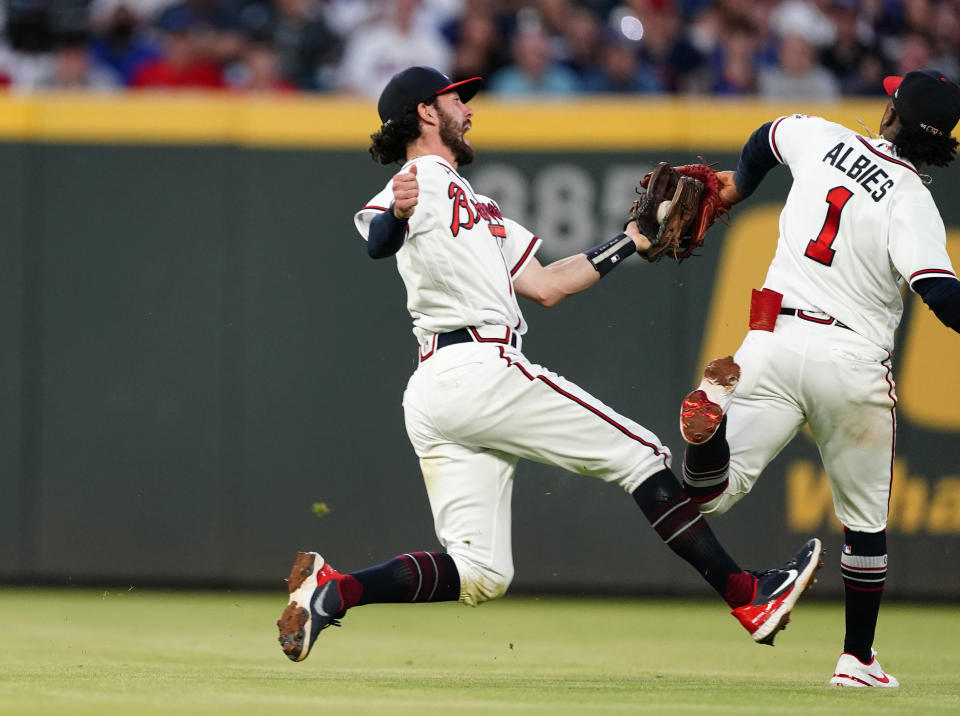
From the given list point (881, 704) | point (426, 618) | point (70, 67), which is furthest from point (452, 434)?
point (70, 67)

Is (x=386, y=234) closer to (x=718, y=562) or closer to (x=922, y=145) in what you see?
(x=718, y=562)

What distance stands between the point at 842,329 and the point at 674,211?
0.75 meters

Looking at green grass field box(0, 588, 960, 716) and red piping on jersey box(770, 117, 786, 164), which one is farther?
red piping on jersey box(770, 117, 786, 164)

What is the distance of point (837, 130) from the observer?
520cm

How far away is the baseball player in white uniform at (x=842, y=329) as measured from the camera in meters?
4.93

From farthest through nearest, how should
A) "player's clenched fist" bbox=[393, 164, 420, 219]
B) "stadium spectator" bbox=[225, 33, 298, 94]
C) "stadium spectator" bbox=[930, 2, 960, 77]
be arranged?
"stadium spectator" bbox=[930, 2, 960, 77]
"stadium spectator" bbox=[225, 33, 298, 94]
"player's clenched fist" bbox=[393, 164, 420, 219]

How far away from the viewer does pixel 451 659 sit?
19.6ft

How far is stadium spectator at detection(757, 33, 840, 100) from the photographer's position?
922cm

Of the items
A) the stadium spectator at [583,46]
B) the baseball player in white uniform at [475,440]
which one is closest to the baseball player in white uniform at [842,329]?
the baseball player in white uniform at [475,440]

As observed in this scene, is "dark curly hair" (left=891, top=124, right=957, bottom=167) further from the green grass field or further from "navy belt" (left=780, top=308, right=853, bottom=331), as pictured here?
the green grass field

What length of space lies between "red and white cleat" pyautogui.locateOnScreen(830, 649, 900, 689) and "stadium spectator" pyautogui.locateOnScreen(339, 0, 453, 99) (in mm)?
5299

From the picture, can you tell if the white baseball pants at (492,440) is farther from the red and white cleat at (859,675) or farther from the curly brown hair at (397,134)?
the red and white cleat at (859,675)

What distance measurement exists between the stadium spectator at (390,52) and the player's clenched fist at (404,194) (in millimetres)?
4828

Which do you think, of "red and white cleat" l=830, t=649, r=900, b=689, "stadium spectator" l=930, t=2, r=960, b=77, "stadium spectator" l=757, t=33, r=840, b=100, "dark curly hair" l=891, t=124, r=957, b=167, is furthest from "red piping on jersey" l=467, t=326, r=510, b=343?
"stadium spectator" l=930, t=2, r=960, b=77
